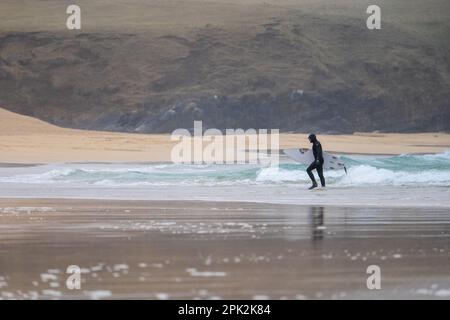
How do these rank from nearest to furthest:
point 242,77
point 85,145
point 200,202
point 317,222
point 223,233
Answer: point 223,233, point 317,222, point 200,202, point 85,145, point 242,77

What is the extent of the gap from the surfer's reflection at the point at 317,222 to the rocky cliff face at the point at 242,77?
1481 inches

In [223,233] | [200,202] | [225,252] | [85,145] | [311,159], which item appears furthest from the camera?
[85,145]

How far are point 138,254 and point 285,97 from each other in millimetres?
45204

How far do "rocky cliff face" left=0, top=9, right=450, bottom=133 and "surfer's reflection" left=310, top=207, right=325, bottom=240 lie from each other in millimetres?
37625

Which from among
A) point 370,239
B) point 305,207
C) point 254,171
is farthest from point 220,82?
point 370,239

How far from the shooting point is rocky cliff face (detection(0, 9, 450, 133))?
171 ft

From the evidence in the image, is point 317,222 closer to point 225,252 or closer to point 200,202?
point 225,252

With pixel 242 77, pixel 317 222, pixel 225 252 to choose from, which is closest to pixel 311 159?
pixel 317 222

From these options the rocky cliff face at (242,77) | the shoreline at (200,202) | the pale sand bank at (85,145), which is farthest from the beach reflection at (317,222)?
A: the rocky cliff face at (242,77)

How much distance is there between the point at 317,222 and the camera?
11219mm

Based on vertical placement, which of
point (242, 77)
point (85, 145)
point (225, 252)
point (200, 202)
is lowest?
point (225, 252)

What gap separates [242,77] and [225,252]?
46362 mm

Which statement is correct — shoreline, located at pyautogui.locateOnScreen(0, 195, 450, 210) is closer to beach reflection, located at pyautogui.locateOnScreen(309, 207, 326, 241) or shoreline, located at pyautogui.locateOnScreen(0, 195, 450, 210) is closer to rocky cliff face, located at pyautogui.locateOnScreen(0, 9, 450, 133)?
beach reflection, located at pyautogui.locateOnScreen(309, 207, 326, 241)

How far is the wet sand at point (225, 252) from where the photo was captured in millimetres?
6574
